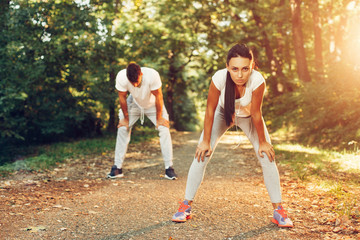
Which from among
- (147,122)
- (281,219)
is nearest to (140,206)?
(281,219)

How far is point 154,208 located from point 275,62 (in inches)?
450

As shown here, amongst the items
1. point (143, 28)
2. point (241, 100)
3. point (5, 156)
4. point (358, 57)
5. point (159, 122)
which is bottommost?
point (5, 156)

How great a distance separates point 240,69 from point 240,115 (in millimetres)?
551

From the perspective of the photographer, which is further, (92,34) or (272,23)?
(272,23)

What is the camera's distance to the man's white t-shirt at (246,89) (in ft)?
11.2

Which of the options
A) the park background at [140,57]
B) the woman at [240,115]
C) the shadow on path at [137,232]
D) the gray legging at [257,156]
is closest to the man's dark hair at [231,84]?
the woman at [240,115]

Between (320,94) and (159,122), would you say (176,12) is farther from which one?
(159,122)

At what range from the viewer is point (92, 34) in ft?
34.6

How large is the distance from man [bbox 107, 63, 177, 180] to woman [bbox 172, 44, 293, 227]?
2.26 m

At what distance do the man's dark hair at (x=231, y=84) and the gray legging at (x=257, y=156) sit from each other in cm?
13

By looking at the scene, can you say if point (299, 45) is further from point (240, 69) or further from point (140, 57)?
point (240, 69)

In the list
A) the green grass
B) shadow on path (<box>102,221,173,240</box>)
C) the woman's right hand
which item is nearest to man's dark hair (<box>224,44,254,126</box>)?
the woman's right hand

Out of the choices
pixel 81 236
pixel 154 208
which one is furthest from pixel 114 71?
pixel 81 236

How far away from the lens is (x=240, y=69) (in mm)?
3340
